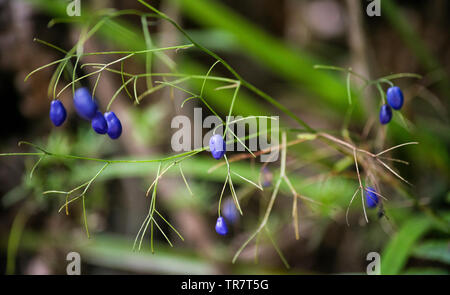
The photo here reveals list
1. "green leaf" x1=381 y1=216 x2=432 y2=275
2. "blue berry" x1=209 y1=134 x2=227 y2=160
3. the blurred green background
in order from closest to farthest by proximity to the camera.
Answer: "blue berry" x1=209 y1=134 x2=227 y2=160 < "green leaf" x1=381 y1=216 x2=432 y2=275 < the blurred green background

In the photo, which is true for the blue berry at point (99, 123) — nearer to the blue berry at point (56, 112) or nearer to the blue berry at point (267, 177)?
the blue berry at point (56, 112)

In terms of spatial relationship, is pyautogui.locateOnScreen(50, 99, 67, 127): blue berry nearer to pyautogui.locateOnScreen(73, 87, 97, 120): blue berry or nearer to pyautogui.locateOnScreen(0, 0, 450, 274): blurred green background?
pyautogui.locateOnScreen(73, 87, 97, 120): blue berry

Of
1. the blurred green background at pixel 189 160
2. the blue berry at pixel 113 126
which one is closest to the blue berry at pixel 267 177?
the blurred green background at pixel 189 160

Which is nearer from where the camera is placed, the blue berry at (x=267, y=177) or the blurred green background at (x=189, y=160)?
the blue berry at (x=267, y=177)

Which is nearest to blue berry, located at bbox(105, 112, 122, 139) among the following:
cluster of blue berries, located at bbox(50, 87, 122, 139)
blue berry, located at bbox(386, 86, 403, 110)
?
cluster of blue berries, located at bbox(50, 87, 122, 139)

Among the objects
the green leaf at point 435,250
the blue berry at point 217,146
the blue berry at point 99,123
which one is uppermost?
the blue berry at point 99,123
